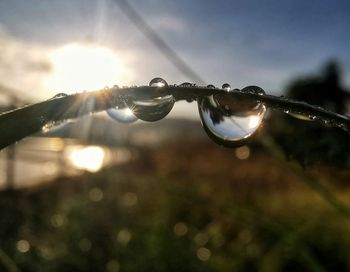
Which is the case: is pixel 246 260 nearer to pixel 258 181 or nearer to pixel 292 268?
pixel 292 268

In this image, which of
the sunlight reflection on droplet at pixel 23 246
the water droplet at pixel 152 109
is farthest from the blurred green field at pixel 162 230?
the water droplet at pixel 152 109

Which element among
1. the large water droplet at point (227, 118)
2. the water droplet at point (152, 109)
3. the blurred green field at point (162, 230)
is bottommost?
the large water droplet at point (227, 118)

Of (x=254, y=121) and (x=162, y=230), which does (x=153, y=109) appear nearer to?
(x=254, y=121)

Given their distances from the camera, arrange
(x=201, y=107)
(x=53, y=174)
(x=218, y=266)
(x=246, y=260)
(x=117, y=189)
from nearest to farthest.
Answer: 1. (x=201, y=107)
2. (x=218, y=266)
3. (x=246, y=260)
4. (x=117, y=189)
5. (x=53, y=174)

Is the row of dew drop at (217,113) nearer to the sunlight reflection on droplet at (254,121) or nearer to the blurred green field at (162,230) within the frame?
the sunlight reflection on droplet at (254,121)

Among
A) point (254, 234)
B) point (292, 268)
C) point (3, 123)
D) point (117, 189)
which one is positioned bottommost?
point (3, 123)

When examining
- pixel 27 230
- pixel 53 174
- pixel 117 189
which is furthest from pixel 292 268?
pixel 53 174

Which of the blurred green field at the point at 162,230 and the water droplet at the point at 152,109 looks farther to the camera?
the blurred green field at the point at 162,230

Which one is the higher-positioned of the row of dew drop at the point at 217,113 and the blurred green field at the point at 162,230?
the blurred green field at the point at 162,230
